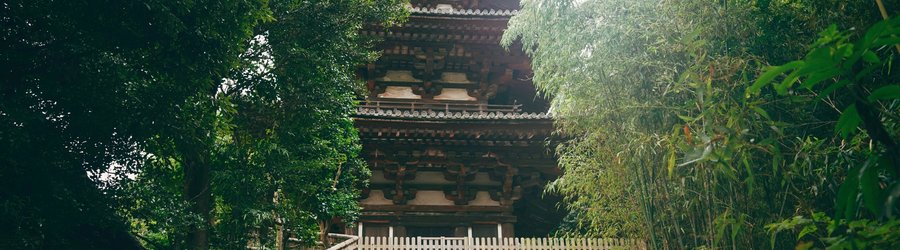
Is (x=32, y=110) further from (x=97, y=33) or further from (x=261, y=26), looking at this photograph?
(x=261, y=26)

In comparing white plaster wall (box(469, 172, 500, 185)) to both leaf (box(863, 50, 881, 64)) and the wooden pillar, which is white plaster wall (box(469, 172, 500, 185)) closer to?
the wooden pillar

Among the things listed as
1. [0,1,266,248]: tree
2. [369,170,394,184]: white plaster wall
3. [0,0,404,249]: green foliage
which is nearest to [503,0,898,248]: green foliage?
[0,0,404,249]: green foliage

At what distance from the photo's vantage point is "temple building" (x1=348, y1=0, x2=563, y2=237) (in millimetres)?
8391

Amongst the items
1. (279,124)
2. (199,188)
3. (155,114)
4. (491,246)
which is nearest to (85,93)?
(155,114)

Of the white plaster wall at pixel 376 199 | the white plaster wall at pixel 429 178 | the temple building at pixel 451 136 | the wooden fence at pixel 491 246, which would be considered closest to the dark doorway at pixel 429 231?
the temple building at pixel 451 136

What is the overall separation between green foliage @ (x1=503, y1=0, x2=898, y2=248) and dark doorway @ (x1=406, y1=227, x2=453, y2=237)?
149 inches

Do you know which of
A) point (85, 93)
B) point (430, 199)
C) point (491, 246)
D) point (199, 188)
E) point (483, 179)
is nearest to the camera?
point (85, 93)

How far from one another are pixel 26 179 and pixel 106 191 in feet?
1.68

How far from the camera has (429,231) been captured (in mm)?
9008

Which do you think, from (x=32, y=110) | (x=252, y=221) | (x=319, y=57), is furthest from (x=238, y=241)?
(x=32, y=110)

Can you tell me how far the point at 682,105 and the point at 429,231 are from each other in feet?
17.7

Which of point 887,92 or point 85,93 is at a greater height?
point 85,93

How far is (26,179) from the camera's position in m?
3.81

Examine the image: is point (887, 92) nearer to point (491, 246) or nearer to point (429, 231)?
point (491, 246)
